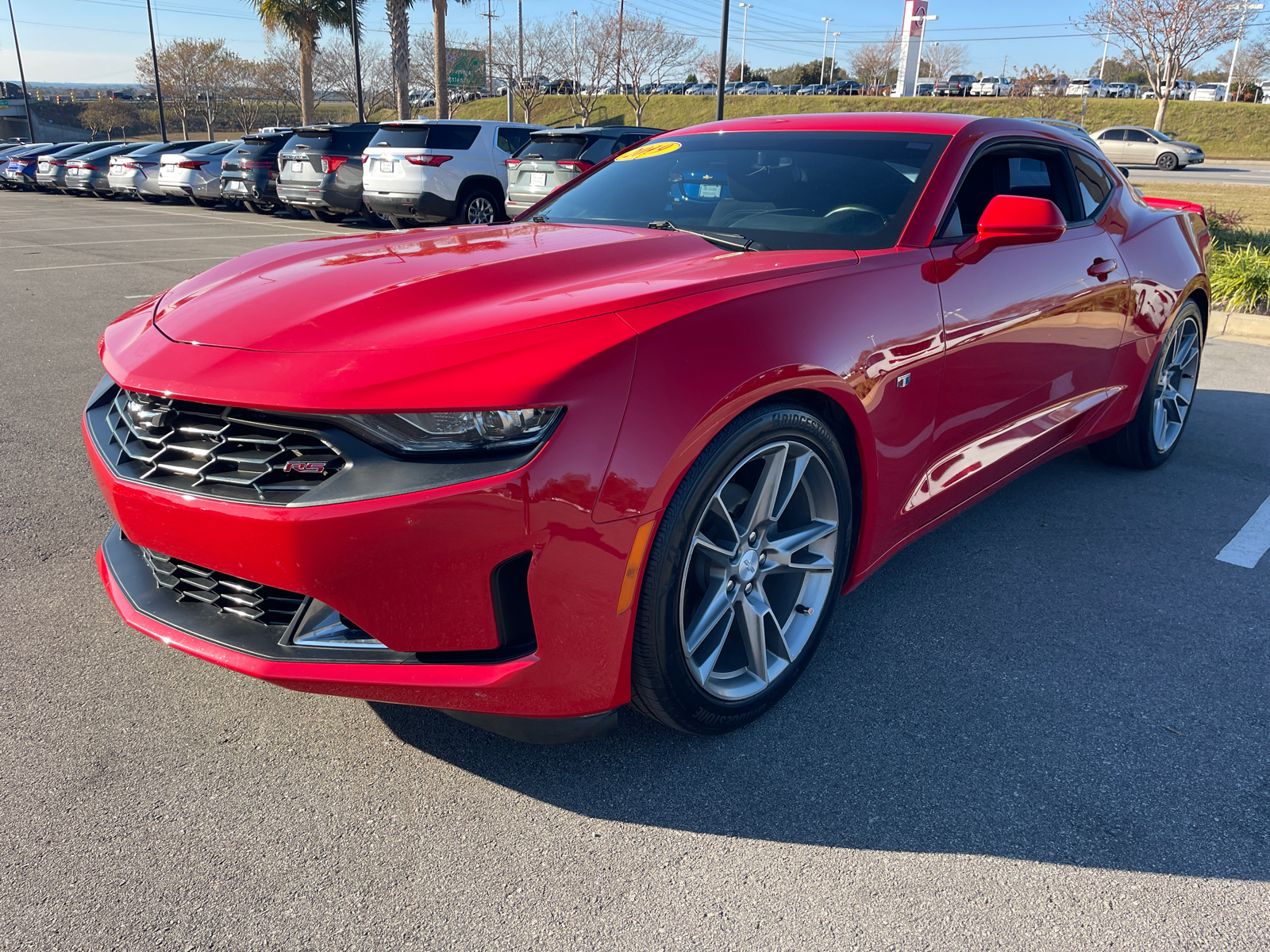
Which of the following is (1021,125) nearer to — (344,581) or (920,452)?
(920,452)

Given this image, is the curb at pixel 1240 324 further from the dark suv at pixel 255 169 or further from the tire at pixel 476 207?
the dark suv at pixel 255 169

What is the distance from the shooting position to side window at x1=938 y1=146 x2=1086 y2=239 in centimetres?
303

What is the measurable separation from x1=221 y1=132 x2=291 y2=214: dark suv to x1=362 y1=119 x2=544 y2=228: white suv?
13.6ft

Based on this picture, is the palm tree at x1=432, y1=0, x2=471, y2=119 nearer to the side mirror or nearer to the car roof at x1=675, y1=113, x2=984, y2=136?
the car roof at x1=675, y1=113, x2=984, y2=136

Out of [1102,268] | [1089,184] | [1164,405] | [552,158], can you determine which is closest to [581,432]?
[1102,268]

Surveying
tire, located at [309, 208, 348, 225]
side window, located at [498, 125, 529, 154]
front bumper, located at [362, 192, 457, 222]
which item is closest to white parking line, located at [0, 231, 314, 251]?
front bumper, located at [362, 192, 457, 222]

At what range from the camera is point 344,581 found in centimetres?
182

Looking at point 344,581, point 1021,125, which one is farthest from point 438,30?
point 344,581

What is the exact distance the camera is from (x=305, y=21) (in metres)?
32.0

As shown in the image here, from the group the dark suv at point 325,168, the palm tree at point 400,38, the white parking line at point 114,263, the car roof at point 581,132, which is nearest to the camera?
the white parking line at point 114,263

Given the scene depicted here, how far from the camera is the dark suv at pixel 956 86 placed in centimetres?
5909

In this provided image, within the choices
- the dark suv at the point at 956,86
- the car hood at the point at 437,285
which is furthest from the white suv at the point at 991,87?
the car hood at the point at 437,285

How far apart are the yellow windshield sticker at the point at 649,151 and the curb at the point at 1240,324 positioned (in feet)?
19.8

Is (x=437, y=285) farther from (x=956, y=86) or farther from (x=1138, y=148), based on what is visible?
(x=956, y=86)
